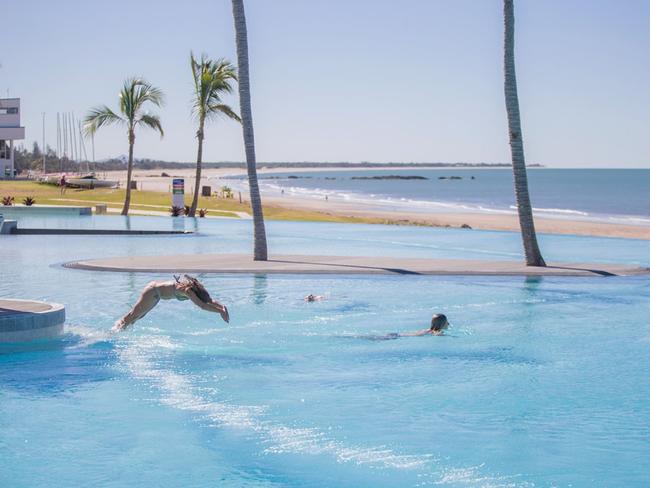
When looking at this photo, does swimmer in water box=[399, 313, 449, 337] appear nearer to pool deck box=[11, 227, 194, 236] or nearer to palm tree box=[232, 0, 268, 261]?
palm tree box=[232, 0, 268, 261]

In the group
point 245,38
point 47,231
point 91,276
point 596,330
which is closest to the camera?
point 596,330

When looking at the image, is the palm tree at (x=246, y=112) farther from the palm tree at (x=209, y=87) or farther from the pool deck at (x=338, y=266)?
the palm tree at (x=209, y=87)

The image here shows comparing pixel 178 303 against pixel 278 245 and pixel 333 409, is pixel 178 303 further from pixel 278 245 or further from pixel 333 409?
pixel 278 245

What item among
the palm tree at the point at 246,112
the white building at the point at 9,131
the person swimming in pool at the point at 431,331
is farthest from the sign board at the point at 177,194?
the white building at the point at 9,131

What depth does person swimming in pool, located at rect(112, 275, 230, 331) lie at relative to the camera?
10688 mm

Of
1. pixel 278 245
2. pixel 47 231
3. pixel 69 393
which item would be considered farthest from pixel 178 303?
pixel 47 231

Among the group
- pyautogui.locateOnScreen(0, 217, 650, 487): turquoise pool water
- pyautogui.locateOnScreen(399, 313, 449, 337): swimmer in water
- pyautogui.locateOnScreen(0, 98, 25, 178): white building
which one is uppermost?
pyautogui.locateOnScreen(0, 98, 25, 178): white building

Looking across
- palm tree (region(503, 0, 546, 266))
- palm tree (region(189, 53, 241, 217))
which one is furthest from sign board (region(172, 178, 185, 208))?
palm tree (region(503, 0, 546, 266))

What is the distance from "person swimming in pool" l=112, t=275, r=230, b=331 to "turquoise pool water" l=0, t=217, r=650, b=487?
540 mm

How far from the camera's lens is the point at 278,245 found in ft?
80.1

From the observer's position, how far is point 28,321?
35.2 ft

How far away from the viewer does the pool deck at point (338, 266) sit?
17234 mm

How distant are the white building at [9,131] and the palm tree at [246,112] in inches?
2683

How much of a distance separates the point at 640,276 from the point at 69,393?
12.4 m
